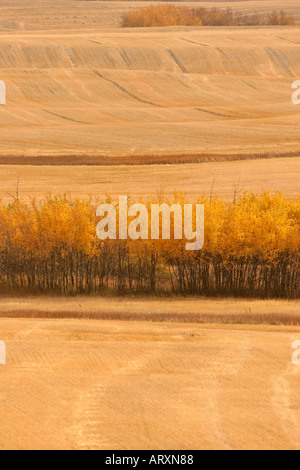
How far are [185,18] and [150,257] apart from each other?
329 feet

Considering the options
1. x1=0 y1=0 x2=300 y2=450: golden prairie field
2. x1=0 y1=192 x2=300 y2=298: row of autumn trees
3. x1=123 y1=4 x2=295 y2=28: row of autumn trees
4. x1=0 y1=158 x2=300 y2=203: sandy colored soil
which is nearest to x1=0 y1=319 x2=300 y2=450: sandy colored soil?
x1=0 y1=0 x2=300 y2=450: golden prairie field

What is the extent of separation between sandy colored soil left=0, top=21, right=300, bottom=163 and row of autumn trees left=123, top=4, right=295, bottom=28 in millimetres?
18435

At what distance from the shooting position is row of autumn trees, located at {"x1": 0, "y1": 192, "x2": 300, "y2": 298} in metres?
34.2

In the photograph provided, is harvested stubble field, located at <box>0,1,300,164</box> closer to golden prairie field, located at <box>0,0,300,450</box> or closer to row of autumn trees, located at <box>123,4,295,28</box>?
golden prairie field, located at <box>0,0,300,450</box>

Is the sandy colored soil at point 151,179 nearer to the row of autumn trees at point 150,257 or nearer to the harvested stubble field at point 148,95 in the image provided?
the harvested stubble field at point 148,95

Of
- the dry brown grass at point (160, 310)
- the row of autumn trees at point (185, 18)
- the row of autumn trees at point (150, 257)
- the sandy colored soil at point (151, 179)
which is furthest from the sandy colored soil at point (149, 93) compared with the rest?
the dry brown grass at point (160, 310)

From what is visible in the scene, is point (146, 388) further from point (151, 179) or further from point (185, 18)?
A: point (185, 18)

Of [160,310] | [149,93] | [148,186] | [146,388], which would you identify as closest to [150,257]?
[160,310]

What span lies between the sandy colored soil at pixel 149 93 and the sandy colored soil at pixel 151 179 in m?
3.06

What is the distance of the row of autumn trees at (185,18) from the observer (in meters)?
126
